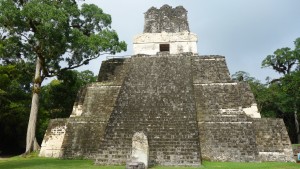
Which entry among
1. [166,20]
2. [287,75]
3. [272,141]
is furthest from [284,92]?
[272,141]

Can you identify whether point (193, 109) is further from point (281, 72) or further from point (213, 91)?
point (281, 72)

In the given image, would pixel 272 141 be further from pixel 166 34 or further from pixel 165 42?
pixel 166 34

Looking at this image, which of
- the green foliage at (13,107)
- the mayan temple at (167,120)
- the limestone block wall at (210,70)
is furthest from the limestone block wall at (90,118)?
the green foliage at (13,107)

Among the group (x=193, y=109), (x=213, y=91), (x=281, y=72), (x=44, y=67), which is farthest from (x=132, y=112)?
(x=281, y=72)

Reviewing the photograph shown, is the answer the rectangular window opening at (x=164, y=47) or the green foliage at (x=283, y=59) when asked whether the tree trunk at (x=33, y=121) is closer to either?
the rectangular window opening at (x=164, y=47)

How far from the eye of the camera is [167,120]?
9.82 m

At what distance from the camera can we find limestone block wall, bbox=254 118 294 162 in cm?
977

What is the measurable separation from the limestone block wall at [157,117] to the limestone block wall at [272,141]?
89.2 inches

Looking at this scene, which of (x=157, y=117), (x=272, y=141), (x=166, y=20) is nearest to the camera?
(x=157, y=117)

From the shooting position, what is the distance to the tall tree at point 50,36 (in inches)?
476

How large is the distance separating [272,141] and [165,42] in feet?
27.4

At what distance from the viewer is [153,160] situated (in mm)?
8609

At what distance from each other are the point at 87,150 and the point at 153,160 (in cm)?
305

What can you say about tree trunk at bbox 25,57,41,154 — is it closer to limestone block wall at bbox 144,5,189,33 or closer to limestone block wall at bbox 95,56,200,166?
limestone block wall at bbox 95,56,200,166
